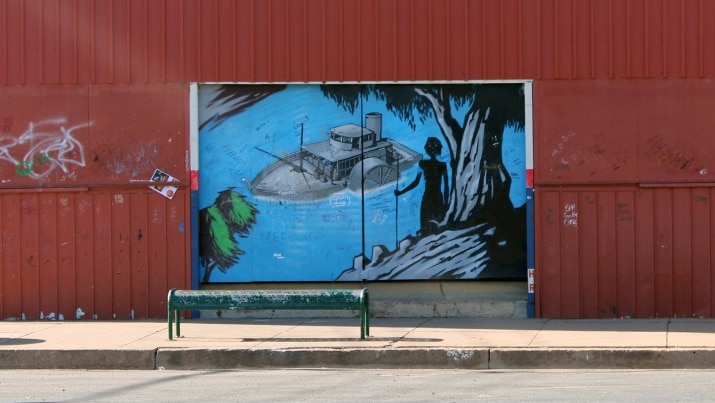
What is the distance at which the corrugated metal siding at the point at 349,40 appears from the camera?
13.7 meters

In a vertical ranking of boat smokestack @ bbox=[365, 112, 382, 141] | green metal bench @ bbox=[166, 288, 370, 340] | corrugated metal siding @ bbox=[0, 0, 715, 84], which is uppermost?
corrugated metal siding @ bbox=[0, 0, 715, 84]

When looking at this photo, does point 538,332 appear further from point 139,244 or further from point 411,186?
point 139,244

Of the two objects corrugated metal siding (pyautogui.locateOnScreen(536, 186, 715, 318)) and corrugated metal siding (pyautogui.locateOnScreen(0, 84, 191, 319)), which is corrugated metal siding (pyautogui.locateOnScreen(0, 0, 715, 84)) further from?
corrugated metal siding (pyautogui.locateOnScreen(536, 186, 715, 318))

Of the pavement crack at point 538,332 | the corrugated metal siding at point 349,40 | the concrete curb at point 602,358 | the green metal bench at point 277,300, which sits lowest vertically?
the concrete curb at point 602,358

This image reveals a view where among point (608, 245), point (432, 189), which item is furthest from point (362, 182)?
point (608, 245)

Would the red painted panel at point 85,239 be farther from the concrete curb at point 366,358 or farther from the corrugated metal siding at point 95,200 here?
the concrete curb at point 366,358

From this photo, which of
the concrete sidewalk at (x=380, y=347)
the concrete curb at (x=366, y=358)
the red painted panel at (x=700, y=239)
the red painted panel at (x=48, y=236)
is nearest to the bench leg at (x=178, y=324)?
the concrete sidewalk at (x=380, y=347)

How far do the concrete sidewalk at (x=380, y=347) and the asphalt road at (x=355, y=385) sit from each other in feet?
0.72

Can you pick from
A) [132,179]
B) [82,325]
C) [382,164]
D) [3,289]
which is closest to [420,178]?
[382,164]

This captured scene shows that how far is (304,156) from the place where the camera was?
1419cm

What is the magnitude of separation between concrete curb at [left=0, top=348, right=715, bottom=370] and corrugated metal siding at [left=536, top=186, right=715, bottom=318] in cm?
303

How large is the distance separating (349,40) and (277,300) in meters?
4.03

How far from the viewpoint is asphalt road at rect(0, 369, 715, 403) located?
8953mm

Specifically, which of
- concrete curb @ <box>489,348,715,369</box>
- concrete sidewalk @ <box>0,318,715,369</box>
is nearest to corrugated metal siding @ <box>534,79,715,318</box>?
concrete sidewalk @ <box>0,318,715,369</box>
